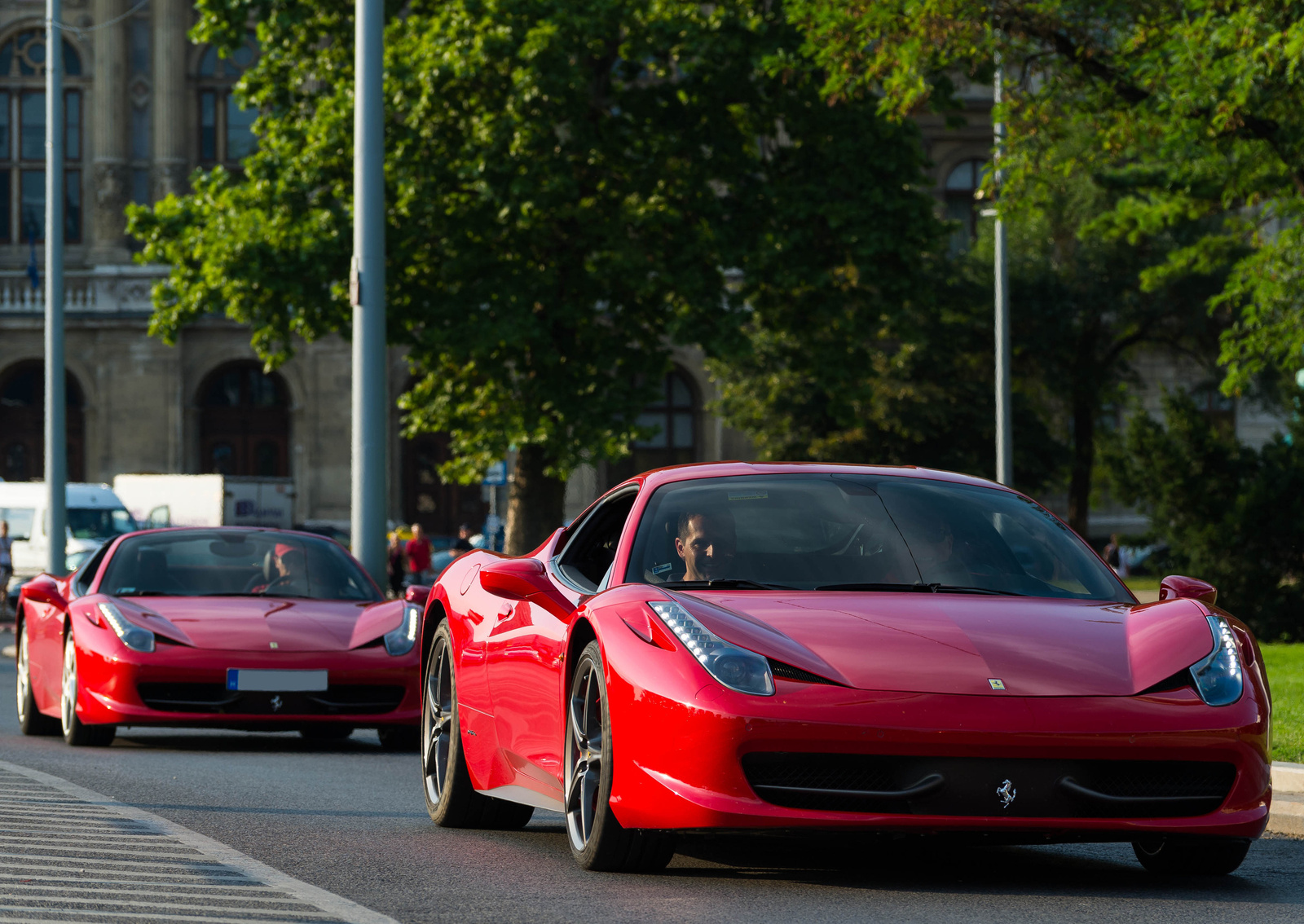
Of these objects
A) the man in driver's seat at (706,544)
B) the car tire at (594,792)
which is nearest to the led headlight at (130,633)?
the car tire at (594,792)

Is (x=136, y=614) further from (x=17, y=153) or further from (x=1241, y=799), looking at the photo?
(x=17, y=153)

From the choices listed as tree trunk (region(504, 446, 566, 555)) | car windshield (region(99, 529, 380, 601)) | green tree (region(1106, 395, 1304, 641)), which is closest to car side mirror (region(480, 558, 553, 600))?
car windshield (region(99, 529, 380, 601))

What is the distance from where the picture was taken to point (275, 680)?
450 inches

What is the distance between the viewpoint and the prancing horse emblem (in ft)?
18.1

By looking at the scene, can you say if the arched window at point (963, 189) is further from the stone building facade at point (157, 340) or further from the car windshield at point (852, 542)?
the car windshield at point (852, 542)

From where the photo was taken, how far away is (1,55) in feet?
188

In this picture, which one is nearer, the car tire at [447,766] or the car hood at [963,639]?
the car hood at [963,639]

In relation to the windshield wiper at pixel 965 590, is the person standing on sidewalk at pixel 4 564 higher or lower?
lower

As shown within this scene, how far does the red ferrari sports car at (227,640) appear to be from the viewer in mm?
11422

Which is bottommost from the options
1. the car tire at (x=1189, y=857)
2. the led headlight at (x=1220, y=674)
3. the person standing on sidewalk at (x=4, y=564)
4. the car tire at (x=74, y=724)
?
the person standing on sidewalk at (x=4, y=564)

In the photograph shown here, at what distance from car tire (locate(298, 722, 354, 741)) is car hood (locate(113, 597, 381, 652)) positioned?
2.03ft

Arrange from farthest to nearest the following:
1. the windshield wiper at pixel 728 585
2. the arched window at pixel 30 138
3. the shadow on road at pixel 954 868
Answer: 1. the arched window at pixel 30 138
2. the windshield wiper at pixel 728 585
3. the shadow on road at pixel 954 868

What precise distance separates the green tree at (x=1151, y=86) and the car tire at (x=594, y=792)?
40.7 feet

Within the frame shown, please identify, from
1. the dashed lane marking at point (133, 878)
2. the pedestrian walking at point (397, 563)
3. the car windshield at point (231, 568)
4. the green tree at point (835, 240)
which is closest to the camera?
the dashed lane marking at point (133, 878)
